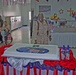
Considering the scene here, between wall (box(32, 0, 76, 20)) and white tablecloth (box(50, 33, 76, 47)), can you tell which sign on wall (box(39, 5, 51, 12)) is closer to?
wall (box(32, 0, 76, 20))

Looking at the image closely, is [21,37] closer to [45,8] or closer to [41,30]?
[45,8]

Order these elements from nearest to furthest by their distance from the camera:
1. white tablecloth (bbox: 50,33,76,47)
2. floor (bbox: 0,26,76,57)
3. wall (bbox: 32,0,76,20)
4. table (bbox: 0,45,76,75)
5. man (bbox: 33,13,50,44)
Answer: table (bbox: 0,45,76,75) → man (bbox: 33,13,50,44) → white tablecloth (bbox: 50,33,76,47) → wall (bbox: 32,0,76,20) → floor (bbox: 0,26,76,57)

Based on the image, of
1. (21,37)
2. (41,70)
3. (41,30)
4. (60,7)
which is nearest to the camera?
(41,70)

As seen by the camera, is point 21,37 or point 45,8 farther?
point 21,37

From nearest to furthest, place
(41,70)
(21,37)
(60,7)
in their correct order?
(41,70) < (60,7) < (21,37)

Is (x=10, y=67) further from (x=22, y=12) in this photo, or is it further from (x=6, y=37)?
(x=22, y=12)

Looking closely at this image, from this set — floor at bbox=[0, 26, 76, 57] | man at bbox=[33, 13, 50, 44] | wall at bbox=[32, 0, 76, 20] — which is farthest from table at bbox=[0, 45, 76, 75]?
wall at bbox=[32, 0, 76, 20]

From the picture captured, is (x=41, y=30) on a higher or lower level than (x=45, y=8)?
lower

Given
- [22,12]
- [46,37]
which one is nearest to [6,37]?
[46,37]

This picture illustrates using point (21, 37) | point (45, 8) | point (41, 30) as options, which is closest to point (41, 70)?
point (41, 30)

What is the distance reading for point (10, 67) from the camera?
2416 millimetres

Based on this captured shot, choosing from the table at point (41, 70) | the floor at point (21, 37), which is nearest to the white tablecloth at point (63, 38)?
the floor at point (21, 37)

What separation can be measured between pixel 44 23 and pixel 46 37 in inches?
13.9

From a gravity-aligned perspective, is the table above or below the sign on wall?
below
